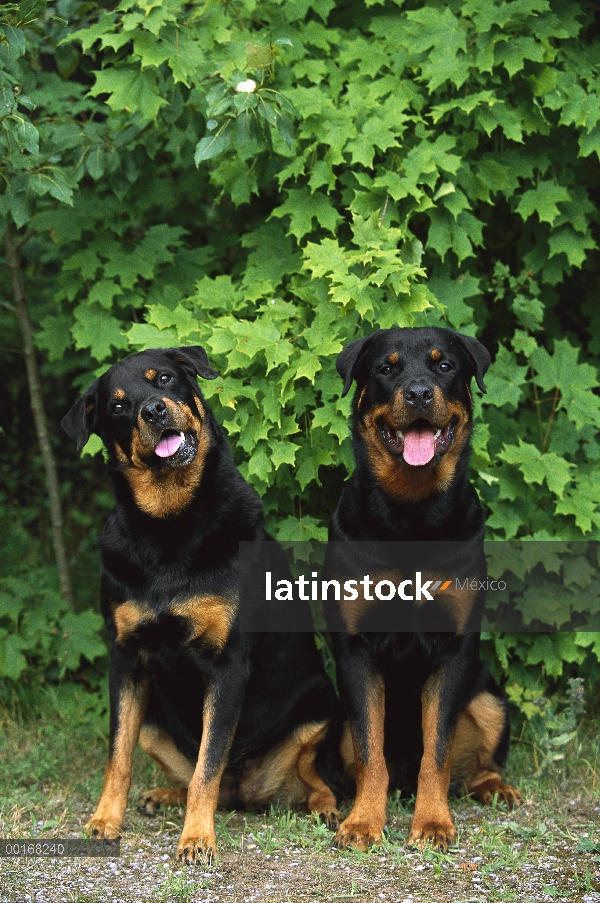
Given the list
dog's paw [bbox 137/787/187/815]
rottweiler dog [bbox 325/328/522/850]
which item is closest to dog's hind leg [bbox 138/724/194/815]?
dog's paw [bbox 137/787/187/815]

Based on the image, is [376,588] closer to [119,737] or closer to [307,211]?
[119,737]

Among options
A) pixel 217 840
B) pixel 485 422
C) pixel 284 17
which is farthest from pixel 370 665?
pixel 284 17

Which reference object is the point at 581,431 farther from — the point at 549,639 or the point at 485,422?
the point at 549,639

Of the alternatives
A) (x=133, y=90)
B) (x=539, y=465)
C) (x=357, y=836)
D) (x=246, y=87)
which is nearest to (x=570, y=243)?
(x=539, y=465)

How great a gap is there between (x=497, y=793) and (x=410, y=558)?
3.61ft

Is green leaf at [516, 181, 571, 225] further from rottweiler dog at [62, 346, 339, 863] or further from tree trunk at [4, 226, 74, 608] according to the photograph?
tree trunk at [4, 226, 74, 608]

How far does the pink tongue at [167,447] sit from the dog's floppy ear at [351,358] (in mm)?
708

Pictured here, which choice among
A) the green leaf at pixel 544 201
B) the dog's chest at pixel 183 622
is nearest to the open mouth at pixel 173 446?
the dog's chest at pixel 183 622

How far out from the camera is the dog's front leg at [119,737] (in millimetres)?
3711

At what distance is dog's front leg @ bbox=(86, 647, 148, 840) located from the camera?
371 centimetres

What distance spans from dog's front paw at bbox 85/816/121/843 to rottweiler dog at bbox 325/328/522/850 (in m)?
0.80

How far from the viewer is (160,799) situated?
13.5ft

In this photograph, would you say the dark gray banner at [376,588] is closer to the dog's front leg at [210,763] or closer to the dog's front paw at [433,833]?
the dog's front leg at [210,763]

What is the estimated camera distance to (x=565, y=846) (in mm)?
3648
